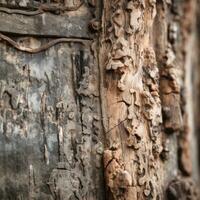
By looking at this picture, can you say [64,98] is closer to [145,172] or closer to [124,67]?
[124,67]

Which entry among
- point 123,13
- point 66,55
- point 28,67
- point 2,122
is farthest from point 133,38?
point 2,122

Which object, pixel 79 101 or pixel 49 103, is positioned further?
pixel 79 101

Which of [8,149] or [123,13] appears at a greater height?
[123,13]

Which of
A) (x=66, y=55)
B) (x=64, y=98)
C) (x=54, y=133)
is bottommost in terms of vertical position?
(x=54, y=133)

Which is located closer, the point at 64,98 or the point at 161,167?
the point at 64,98
